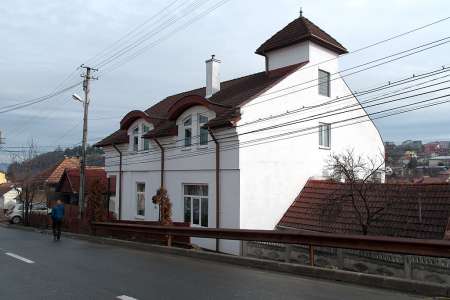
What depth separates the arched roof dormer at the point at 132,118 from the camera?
86.9 feet

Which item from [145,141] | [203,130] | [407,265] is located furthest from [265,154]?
[407,265]

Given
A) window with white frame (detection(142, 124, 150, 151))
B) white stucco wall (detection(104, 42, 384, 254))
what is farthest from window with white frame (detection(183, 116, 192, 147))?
window with white frame (detection(142, 124, 150, 151))

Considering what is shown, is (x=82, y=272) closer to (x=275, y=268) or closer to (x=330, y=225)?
(x=275, y=268)

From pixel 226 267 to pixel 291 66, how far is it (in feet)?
46.9

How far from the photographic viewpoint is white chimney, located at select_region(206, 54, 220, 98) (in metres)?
25.5

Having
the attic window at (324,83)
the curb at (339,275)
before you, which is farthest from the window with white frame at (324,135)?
the curb at (339,275)

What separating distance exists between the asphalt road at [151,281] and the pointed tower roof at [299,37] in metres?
14.0

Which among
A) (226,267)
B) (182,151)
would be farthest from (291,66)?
(226,267)

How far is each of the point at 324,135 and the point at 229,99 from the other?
5371 mm

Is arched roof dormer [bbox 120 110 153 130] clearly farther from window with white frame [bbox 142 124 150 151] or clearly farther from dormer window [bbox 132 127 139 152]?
window with white frame [bbox 142 124 150 151]

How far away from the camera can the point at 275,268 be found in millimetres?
10656

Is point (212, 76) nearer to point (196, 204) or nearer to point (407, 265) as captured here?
point (196, 204)

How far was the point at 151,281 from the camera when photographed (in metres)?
9.28

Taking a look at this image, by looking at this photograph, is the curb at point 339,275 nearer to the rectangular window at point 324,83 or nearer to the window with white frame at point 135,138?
the rectangular window at point 324,83
